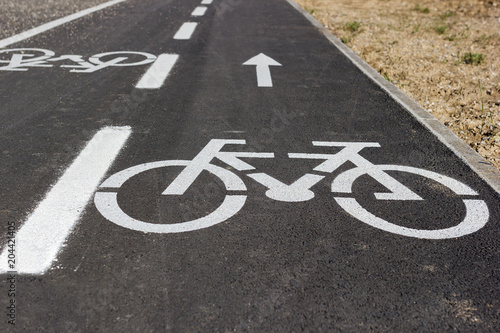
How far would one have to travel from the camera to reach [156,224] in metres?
3.62

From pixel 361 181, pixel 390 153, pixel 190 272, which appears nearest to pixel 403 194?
pixel 361 181

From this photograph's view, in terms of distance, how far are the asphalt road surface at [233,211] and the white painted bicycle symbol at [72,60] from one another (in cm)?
55

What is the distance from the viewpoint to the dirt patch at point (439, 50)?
22.5ft

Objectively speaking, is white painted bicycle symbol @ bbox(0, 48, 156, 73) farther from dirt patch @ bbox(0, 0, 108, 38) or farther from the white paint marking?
the white paint marking

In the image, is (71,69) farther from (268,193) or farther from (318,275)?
(318,275)

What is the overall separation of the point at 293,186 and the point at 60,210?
1.85 metres

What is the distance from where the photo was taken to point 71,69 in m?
8.04

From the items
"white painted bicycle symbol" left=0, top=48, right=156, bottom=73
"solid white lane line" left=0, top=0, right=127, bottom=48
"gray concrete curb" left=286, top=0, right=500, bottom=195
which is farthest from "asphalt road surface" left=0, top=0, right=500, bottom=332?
"solid white lane line" left=0, top=0, right=127, bottom=48

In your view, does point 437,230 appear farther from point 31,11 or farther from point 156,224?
point 31,11

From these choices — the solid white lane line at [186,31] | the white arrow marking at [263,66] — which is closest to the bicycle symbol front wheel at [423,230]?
the white arrow marking at [263,66]

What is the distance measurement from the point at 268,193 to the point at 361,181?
0.87 m

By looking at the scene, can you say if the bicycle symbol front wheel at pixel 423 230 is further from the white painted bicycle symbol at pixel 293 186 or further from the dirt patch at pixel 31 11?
the dirt patch at pixel 31 11

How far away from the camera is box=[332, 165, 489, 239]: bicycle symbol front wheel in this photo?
3.66 m

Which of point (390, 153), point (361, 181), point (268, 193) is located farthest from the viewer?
point (390, 153)
